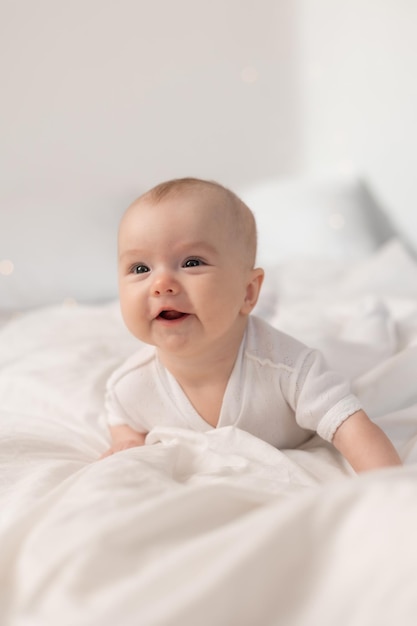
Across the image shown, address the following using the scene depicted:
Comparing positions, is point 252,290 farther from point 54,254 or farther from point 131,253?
point 54,254

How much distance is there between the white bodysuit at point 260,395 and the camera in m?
1.01

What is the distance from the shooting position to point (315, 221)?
2.16 meters

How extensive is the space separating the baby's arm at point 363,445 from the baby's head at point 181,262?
0.20 metres

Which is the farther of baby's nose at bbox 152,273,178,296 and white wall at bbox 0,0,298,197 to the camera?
white wall at bbox 0,0,298,197

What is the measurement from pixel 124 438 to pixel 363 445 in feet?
1.16

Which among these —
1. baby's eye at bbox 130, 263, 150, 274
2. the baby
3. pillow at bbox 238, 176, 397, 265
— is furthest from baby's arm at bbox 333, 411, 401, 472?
pillow at bbox 238, 176, 397, 265

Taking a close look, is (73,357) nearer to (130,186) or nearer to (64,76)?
(130,186)

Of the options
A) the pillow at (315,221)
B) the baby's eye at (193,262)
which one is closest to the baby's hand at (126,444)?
the baby's eye at (193,262)

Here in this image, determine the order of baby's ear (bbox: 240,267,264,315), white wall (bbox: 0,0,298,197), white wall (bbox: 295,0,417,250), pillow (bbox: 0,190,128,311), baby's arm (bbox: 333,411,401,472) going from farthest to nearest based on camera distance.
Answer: white wall (bbox: 0,0,298,197) < white wall (bbox: 295,0,417,250) < pillow (bbox: 0,190,128,311) < baby's ear (bbox: 240,267,264,315) < baby's arm (bbox: 333,411,401,472)

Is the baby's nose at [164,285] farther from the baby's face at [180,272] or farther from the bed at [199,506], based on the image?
the bed at [199,506]

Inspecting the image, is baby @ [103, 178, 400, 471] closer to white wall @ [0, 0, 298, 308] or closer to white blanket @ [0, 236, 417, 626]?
white blanket @ [0, 236, 417, 626]

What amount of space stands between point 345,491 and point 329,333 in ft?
2.68

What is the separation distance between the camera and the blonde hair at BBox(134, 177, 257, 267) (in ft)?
3.30

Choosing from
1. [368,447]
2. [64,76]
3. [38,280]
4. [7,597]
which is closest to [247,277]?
[368,447]
